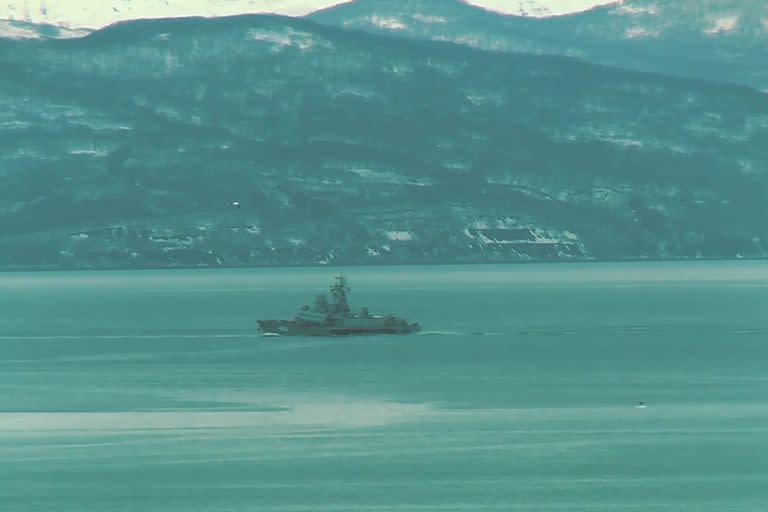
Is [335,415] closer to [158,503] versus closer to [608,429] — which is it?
[608,429]

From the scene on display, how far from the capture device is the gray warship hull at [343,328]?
196 metres

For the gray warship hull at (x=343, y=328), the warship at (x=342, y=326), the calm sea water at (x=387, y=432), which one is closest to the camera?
A: the calm sea water at (x=387, y=432)

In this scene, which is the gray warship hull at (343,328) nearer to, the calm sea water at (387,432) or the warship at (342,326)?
the warship at (342,326)

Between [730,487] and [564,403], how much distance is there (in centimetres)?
3380

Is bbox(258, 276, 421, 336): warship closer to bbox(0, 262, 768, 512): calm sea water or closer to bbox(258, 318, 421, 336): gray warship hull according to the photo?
bbox(258, 318, 421, 336): gray warship hull

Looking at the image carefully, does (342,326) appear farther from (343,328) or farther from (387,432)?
(387,432)

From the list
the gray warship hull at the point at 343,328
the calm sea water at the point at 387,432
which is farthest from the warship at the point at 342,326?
the calm sea water at the point at 387,432

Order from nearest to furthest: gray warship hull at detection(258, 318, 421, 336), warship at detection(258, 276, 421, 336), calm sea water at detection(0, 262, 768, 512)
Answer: calm sea water at detection(0, 262, 768, 512)
gray warship hull at detection(258, 318, 421, 336)
warship at detection(258, 276, 421, 336)

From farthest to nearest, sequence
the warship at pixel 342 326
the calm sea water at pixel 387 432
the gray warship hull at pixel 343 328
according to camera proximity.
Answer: the warship at pixel 342 326, the gray warship hull at pixel 343 328, the calm sea water at pixel 387 432

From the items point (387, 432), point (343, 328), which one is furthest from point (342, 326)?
point (387, 432)

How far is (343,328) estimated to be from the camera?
198 meters

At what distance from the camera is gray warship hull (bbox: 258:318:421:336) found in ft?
645

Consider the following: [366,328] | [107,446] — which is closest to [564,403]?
[107,446]

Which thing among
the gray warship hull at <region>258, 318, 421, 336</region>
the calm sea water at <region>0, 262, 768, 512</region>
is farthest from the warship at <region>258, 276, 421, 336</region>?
the calm sea water at <region>0, 262, 768, 512</region>
